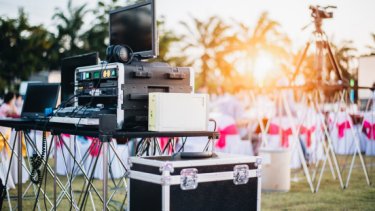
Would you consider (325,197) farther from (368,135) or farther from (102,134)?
(368,135)

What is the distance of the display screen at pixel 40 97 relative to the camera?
14.9 ft

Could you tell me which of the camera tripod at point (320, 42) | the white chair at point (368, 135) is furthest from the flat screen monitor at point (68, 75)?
the white chair at point (368, 135)

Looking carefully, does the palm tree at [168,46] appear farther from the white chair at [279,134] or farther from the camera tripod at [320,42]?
the camera tripod at [320,42]

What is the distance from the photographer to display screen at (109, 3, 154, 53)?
353 centimetres

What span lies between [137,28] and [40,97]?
1.51m

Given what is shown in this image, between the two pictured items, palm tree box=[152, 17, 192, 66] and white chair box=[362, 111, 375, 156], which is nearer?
white chair box=[362, 111, 375, 156]

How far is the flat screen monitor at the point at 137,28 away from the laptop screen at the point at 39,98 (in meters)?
0.97

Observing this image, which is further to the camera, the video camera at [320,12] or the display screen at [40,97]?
the video camera at [320,12]

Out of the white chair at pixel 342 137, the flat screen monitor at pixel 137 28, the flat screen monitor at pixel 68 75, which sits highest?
the flat screen monitor at pixel 137 28

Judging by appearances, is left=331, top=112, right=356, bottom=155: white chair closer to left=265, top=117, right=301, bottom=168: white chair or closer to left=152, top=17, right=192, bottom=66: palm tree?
left=265, top=117, right=301, bottom=168: white chair

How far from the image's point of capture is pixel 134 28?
12.1ft

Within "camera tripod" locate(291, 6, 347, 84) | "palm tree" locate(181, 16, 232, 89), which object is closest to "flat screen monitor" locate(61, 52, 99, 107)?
"camera tripod" locate(291, 6, 347, 84)

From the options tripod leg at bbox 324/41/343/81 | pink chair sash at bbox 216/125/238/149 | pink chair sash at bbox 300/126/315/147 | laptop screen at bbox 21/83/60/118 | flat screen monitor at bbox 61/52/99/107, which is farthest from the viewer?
pink chair sash at bbox 300/126/315/147

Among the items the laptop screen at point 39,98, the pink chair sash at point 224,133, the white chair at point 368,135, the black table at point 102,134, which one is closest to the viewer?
the black table at point 102,134
